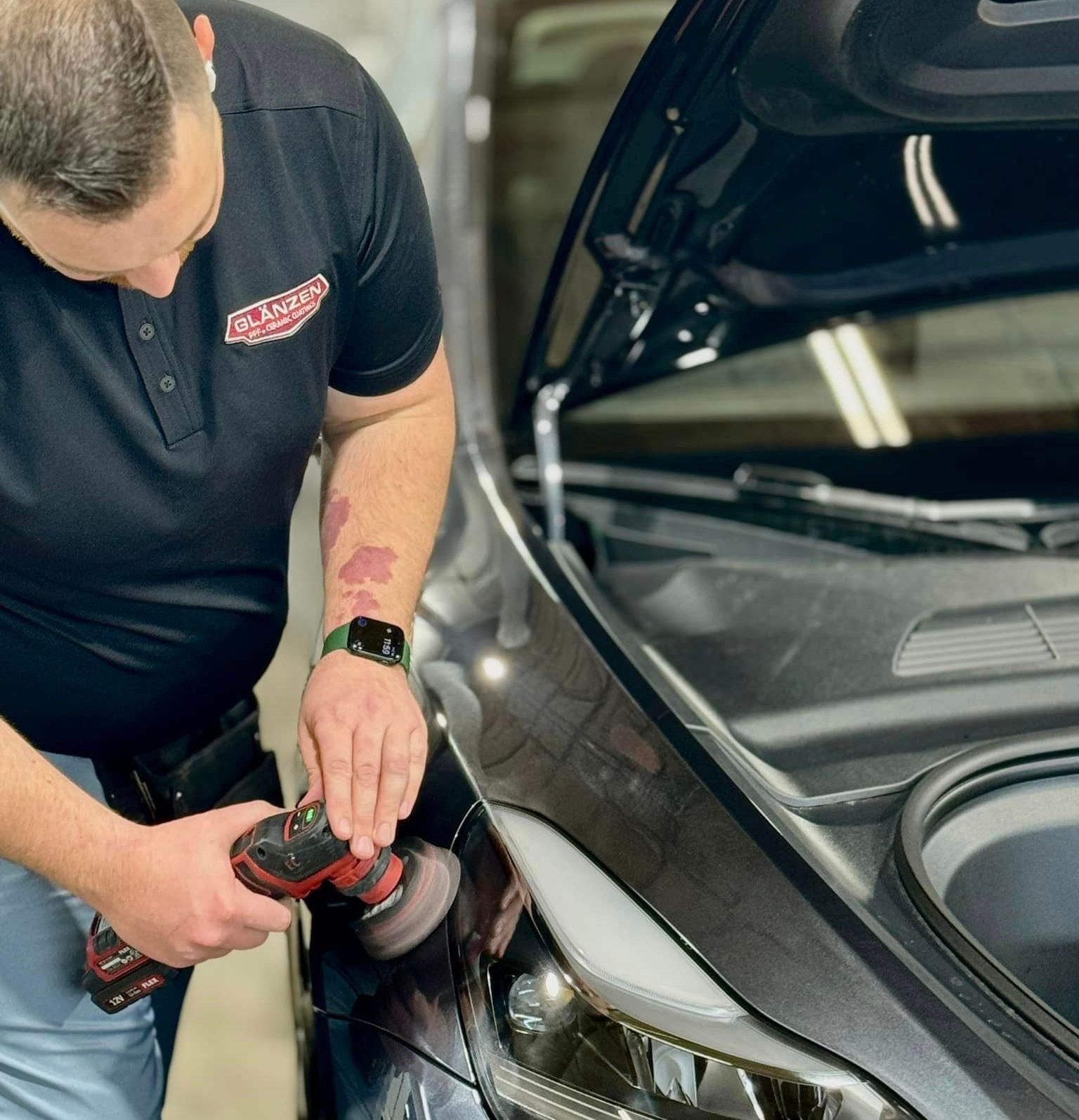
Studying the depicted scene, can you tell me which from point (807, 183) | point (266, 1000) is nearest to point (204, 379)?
point (807, 183)

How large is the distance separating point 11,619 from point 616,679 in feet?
2.07

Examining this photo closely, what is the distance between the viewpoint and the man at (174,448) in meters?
1.03

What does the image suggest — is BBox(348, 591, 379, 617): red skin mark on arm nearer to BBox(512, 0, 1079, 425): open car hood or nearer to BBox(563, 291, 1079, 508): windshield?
BBox(512, 0, 1079, 425): open car hood

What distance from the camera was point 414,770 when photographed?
131cm

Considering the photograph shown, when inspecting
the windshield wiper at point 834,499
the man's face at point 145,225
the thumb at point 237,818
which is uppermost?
the man's face at point 145,225

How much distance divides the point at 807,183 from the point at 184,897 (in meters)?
1.10

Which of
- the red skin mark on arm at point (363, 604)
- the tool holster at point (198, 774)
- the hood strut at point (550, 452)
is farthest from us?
the hood strut at point (550, 452)

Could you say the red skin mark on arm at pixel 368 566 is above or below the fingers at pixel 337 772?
above

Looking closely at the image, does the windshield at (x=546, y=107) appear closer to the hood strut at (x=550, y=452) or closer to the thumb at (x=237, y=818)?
the hood strut at (x=550, y=452)

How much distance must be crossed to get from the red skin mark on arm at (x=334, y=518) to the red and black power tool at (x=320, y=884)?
1.22ft

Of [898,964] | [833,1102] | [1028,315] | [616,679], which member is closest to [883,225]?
[616,679]

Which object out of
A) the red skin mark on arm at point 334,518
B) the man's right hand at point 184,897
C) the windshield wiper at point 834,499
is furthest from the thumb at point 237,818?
the windshield wiper at point 834,499

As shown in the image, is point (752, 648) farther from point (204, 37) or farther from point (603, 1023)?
point (204, 37)

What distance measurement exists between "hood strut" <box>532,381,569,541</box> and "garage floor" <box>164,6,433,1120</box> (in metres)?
0.37
